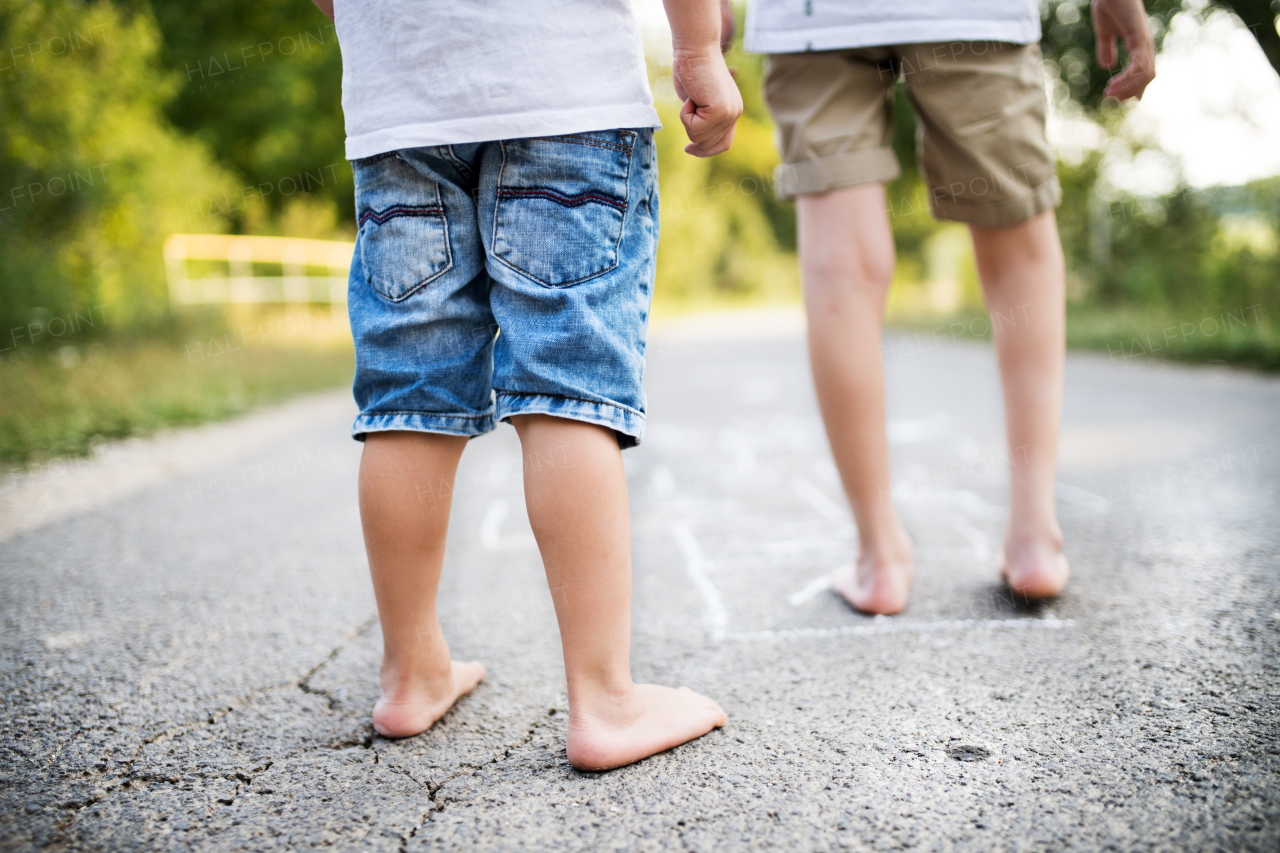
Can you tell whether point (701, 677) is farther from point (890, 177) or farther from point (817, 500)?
point (817, 500)

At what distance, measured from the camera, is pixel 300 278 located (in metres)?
13.6

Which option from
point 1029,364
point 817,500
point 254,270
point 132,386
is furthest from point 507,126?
point 254,270

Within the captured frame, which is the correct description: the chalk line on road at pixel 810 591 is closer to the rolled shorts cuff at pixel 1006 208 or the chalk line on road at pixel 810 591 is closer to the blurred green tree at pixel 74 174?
the rolled shorts cuff at pixel 1006 208

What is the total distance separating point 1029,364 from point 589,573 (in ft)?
3.64

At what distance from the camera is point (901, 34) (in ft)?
5.33

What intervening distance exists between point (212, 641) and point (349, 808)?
2.34 ft

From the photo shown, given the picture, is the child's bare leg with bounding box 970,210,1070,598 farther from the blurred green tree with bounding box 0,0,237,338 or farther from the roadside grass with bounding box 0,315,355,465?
the blurred green tree with bounding box 0,0,237,338

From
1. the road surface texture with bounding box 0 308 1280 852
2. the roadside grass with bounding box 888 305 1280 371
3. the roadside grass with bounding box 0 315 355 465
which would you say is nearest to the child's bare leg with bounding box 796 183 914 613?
the road surface texture with bounding box 0 308 1280 852

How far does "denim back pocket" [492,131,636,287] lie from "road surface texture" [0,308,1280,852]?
66cm

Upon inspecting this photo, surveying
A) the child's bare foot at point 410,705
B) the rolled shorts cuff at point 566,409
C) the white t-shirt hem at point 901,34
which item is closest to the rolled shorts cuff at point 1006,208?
the white t-shirt hem at point 901,34

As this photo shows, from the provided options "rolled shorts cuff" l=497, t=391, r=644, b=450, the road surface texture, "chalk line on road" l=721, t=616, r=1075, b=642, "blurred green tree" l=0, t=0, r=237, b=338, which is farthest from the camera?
"blurred green tree" l=0, t=0, r=237, b=338

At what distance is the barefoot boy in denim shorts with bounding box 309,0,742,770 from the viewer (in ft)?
3.75

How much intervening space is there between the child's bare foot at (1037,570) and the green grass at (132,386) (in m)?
3.60

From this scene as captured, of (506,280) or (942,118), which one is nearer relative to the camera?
(506,280)
